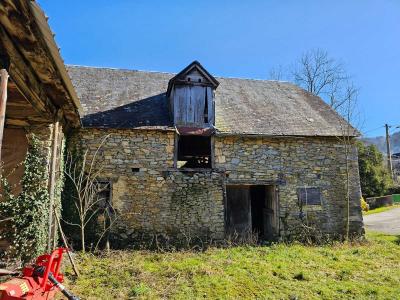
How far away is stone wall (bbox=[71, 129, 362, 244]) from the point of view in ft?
32.0

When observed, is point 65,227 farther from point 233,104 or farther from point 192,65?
point 233,104

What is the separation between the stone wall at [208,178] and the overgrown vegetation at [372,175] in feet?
44.4

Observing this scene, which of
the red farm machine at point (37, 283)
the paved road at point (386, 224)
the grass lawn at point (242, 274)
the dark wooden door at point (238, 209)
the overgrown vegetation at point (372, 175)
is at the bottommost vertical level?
the grass lawn at point (242, 274)

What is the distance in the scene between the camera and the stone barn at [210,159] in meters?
9.82

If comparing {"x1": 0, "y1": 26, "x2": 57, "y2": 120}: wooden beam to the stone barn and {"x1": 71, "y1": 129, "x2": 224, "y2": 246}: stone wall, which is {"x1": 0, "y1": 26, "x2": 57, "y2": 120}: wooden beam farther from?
{"x1": 71, "y1": 129, "x2": 224, "y2": 246}: stone wall

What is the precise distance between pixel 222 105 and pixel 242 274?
22.3 feet

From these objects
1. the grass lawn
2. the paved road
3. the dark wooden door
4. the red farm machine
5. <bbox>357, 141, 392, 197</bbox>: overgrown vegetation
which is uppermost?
<bbox>357, 141, 392, 197</bbox>: overgrown vegetation

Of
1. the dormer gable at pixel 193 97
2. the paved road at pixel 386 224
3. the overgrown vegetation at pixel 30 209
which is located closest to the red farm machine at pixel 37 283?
the overgrown vegetation at pixel 30 209

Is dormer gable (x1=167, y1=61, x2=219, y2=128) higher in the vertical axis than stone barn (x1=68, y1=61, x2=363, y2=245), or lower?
higher

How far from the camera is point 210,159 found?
36.3 feet

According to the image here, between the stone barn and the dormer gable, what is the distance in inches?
1.3

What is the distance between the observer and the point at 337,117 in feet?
42.2

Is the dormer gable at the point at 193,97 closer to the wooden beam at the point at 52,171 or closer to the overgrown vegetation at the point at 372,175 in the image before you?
the wooden beam at the point at 52,171

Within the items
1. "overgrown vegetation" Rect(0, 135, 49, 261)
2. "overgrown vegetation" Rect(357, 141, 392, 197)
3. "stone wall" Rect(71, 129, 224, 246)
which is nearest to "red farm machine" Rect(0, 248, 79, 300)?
"overgrown vegetation" Rect(0, 135, 49, 261)
